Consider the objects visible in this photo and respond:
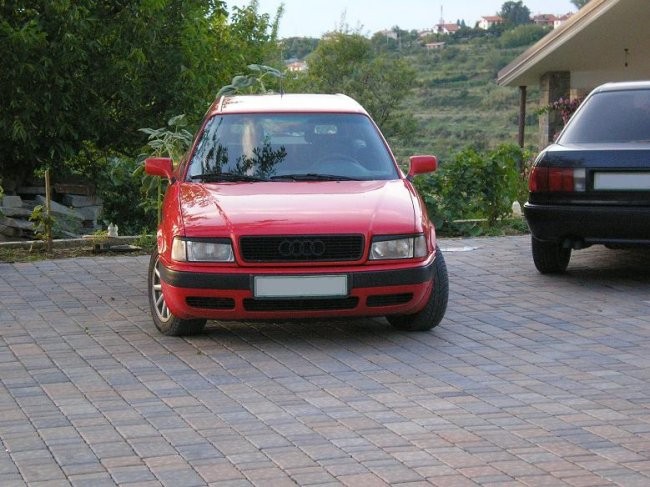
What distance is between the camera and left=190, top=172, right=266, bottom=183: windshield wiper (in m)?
9.23

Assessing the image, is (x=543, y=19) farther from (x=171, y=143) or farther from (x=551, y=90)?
(x=171, y=143)

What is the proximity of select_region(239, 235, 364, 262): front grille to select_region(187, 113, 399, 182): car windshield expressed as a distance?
106 cm

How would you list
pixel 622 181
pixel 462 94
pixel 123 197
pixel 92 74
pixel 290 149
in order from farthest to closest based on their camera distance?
1. pixel 462 94
2. pixel 123 197
3. pixel 92 74
4. pixel 622 181
5. pixel 290 149

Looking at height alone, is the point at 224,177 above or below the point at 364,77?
below

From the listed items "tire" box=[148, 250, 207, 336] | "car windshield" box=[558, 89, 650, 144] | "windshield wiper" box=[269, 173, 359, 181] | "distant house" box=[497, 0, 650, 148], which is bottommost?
"tire" box=[148, 250, 207, 336]

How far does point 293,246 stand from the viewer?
8219 millimetres

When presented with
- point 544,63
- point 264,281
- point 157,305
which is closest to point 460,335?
point 264,281

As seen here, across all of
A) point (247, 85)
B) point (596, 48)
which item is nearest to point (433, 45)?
point (596, 48)

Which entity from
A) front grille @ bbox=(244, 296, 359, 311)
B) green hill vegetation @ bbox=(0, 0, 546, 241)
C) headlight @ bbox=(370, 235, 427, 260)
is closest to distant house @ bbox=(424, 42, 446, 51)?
green hill vegetation @ bbox=(0, 0, 546, 241)

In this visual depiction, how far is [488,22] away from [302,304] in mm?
81855

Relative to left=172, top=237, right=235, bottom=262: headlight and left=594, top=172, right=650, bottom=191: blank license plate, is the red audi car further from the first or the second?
left=594, top=172, right=650, bottom=191: blank license plate

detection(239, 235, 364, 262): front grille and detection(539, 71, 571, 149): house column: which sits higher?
detection(539, 71, 571, 149): house column

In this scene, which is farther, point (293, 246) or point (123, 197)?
point (123, 197)

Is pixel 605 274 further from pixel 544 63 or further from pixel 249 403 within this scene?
pixel 544 63
